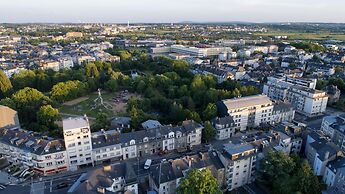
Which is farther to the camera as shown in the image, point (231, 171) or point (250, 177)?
point (250, 177)

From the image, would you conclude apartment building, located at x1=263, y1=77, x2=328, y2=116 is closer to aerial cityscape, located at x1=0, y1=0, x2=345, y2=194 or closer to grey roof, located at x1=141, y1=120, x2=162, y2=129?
aerial cityscape, located at x1=0, y1=0, x2=345, y2=194

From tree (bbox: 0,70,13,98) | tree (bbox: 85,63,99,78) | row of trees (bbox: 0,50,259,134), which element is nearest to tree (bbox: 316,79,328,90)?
row of trees (bbox: 0,50,259,134)

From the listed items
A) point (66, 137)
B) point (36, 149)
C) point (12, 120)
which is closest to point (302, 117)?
point (66, 137)

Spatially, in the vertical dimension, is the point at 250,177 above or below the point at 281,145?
below

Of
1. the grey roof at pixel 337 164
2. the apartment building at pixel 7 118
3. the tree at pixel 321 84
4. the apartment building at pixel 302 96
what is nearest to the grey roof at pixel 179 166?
the grey roof at pixel 337 164

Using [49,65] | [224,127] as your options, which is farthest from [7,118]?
[49,65]

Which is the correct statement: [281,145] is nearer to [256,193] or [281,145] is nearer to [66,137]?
[256,193]
